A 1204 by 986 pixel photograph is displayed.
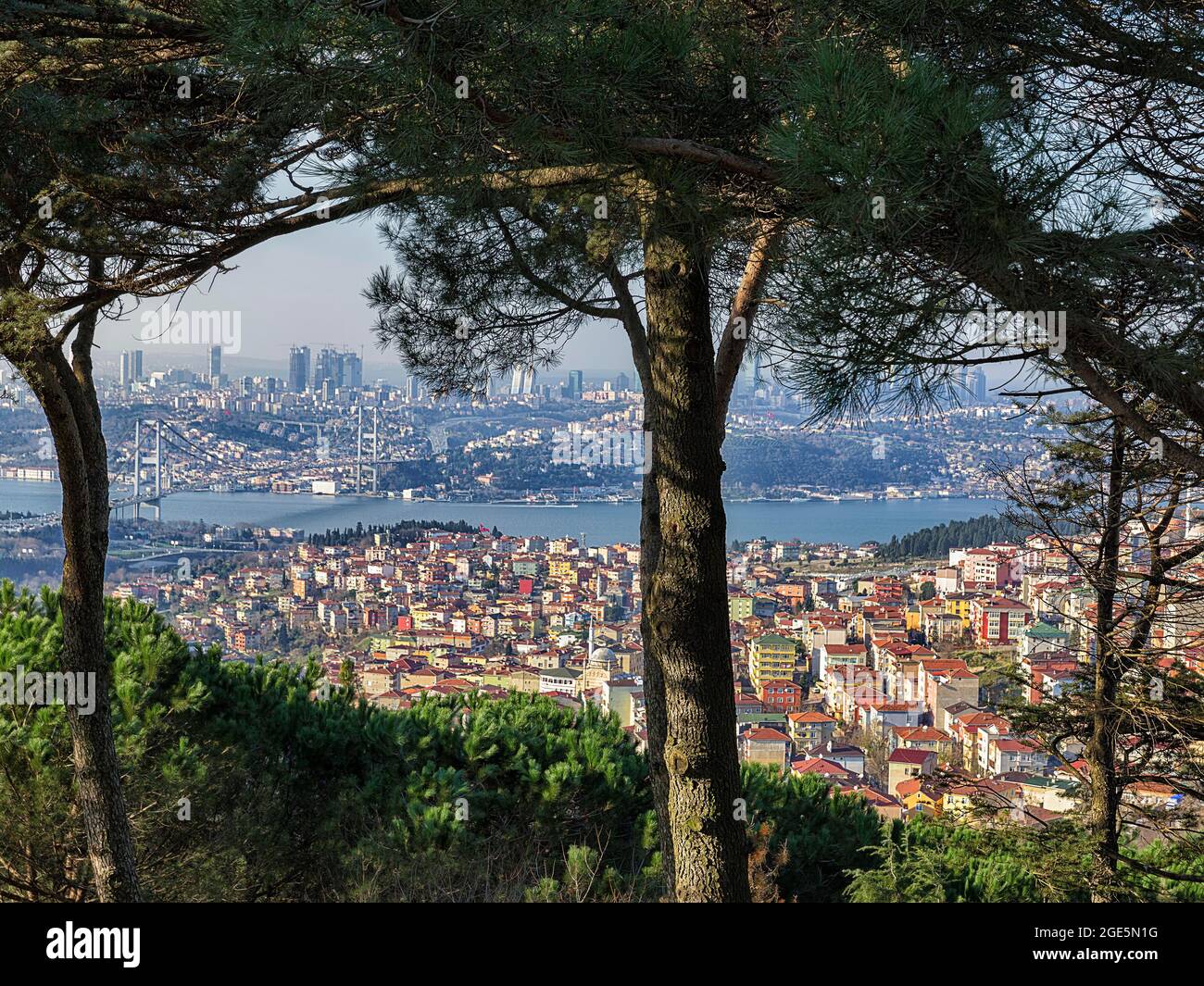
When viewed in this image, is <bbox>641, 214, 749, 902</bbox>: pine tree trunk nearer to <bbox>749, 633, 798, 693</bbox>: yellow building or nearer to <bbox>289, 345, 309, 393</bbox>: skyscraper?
<bbox>749, 633, 798, 693</bbox>: yellow building

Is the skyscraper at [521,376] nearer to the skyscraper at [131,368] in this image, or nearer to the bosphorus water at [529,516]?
the bosphorus water at [529,516]

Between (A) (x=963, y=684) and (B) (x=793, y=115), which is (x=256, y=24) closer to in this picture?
(B) (x=793, y=115)

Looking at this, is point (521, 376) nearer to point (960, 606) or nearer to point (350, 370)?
point (960, 606)

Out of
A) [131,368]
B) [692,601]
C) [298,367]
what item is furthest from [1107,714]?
[298,367]

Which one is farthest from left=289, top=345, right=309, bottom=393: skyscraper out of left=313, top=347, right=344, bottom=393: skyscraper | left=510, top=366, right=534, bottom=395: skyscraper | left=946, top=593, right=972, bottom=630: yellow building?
left=510, top=366, right=534, bottom=395: skyscraper
